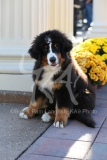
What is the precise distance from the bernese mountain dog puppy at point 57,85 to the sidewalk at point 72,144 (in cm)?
13

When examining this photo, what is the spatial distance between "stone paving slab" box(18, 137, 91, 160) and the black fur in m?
0.58

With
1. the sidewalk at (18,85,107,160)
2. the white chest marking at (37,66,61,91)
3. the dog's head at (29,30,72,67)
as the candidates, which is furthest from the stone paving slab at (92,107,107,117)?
the dog's head at (29,30,72,67)

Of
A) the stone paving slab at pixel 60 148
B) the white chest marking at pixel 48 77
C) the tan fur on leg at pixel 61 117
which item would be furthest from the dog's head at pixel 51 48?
the stone paving slab at pixel 60 148

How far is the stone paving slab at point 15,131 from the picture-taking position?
3.95 meters

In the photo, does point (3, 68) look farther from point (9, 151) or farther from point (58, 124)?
point (9, 151)

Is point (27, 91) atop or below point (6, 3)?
below

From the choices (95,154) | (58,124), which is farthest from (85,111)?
(95,154)

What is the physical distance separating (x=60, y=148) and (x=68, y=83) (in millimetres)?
975

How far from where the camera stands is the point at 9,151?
12.9 feet

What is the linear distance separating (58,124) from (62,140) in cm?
41

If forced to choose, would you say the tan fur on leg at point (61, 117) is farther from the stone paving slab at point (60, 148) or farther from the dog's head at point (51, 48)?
the dog's head at point (51, 48)

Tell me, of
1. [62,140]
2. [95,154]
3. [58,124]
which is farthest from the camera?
[58,124]

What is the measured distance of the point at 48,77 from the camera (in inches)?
187

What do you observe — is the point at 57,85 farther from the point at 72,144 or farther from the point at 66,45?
the point at 72,144
